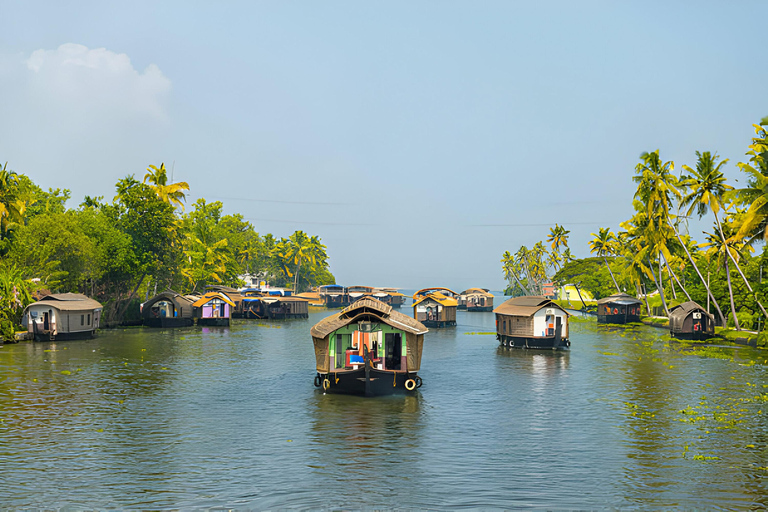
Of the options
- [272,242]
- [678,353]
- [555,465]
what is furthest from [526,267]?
[555,465]

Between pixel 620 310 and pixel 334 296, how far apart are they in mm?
80054

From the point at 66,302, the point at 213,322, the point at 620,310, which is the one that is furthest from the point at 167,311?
the point at 620,310

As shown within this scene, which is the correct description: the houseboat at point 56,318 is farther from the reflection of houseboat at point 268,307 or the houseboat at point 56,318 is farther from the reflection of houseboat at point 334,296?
the reflection of houseboat at point 334,296

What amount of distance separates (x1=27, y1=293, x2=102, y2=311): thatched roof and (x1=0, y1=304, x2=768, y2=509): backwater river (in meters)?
10.6

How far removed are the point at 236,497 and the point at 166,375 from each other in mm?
24085

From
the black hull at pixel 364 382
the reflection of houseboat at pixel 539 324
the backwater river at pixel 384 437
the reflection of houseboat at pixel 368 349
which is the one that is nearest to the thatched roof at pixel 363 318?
the reflection of houseboat at pixel 368 349

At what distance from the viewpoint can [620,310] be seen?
88.5 metres

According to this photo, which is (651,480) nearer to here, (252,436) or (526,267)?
(252,436)

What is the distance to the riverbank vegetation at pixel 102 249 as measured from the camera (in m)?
57.8

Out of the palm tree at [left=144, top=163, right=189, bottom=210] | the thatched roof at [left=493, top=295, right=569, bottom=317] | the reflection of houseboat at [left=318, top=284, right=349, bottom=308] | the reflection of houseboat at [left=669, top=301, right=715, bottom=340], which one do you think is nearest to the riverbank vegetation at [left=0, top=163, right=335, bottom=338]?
the palm tree at [left=144, top=163, right=189, bottom=210]

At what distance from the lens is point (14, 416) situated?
27.4 m

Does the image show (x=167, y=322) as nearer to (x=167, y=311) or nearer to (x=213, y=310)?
(x=167, y=311)

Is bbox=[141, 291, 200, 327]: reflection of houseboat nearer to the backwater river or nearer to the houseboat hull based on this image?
the houseboat hull

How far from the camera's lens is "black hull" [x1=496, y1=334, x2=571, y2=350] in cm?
5469
